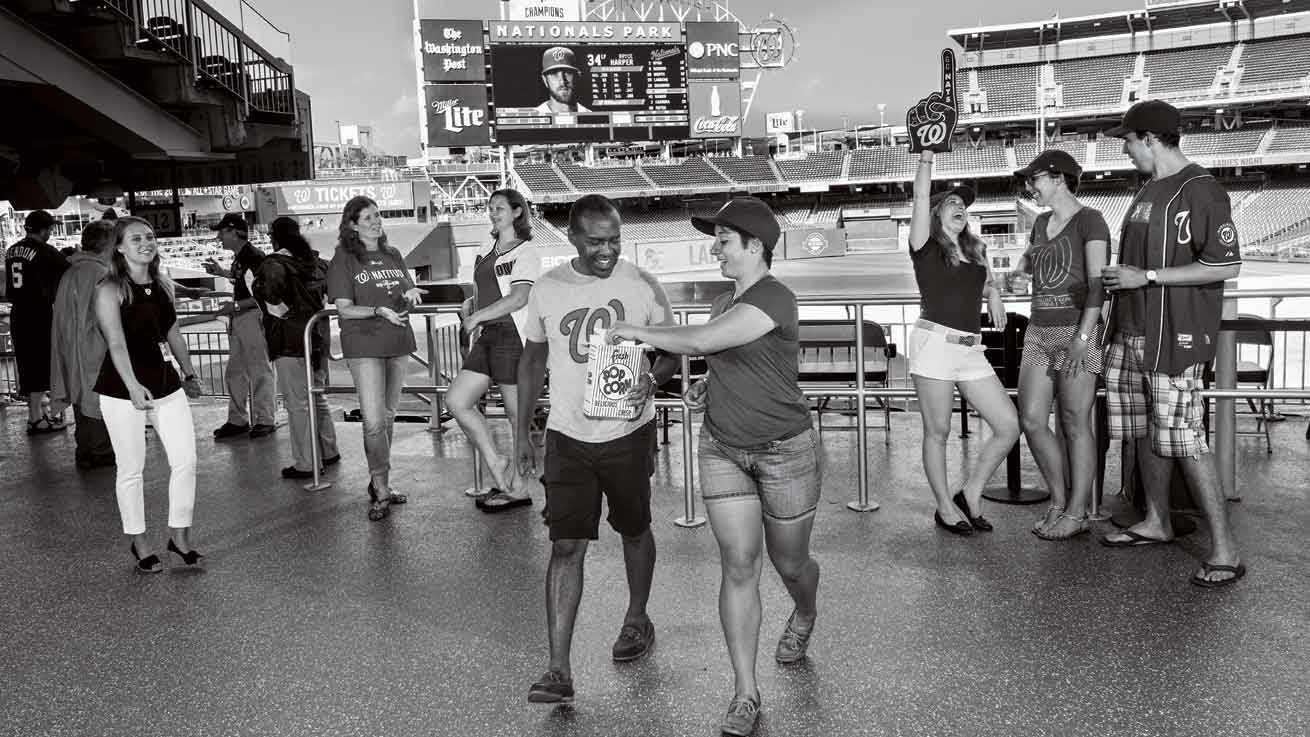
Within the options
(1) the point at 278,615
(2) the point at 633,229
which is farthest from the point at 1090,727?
(2) the point at 633,229

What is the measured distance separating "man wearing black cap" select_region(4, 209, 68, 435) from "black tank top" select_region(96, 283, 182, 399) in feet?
12.9

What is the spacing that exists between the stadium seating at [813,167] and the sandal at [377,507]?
48984 millimetres

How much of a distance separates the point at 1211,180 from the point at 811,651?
268 centimetres

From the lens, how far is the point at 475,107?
111 feet

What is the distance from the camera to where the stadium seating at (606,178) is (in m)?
51.1

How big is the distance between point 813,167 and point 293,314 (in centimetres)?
4938

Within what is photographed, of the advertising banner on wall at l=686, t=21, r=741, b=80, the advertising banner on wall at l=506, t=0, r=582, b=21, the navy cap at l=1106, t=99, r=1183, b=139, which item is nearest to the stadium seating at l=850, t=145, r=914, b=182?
the advertising banner on wall at l=686, t=21, r=741, b=80

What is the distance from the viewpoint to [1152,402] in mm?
4773

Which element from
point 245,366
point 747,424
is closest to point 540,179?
point 245,366

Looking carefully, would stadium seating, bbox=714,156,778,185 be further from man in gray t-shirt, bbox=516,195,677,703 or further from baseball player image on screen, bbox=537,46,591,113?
man in gray t-shirt, bbox=516,195,677,703

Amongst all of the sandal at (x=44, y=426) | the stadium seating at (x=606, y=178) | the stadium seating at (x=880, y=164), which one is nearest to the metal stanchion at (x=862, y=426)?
the sandal at (x=44, y=426)

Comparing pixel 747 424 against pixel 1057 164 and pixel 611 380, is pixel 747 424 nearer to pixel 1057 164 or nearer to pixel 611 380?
pixel 611 380

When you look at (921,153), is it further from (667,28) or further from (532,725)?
(667,28)

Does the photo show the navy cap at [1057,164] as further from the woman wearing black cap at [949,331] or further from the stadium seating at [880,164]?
the stadium seating at [880,164]
